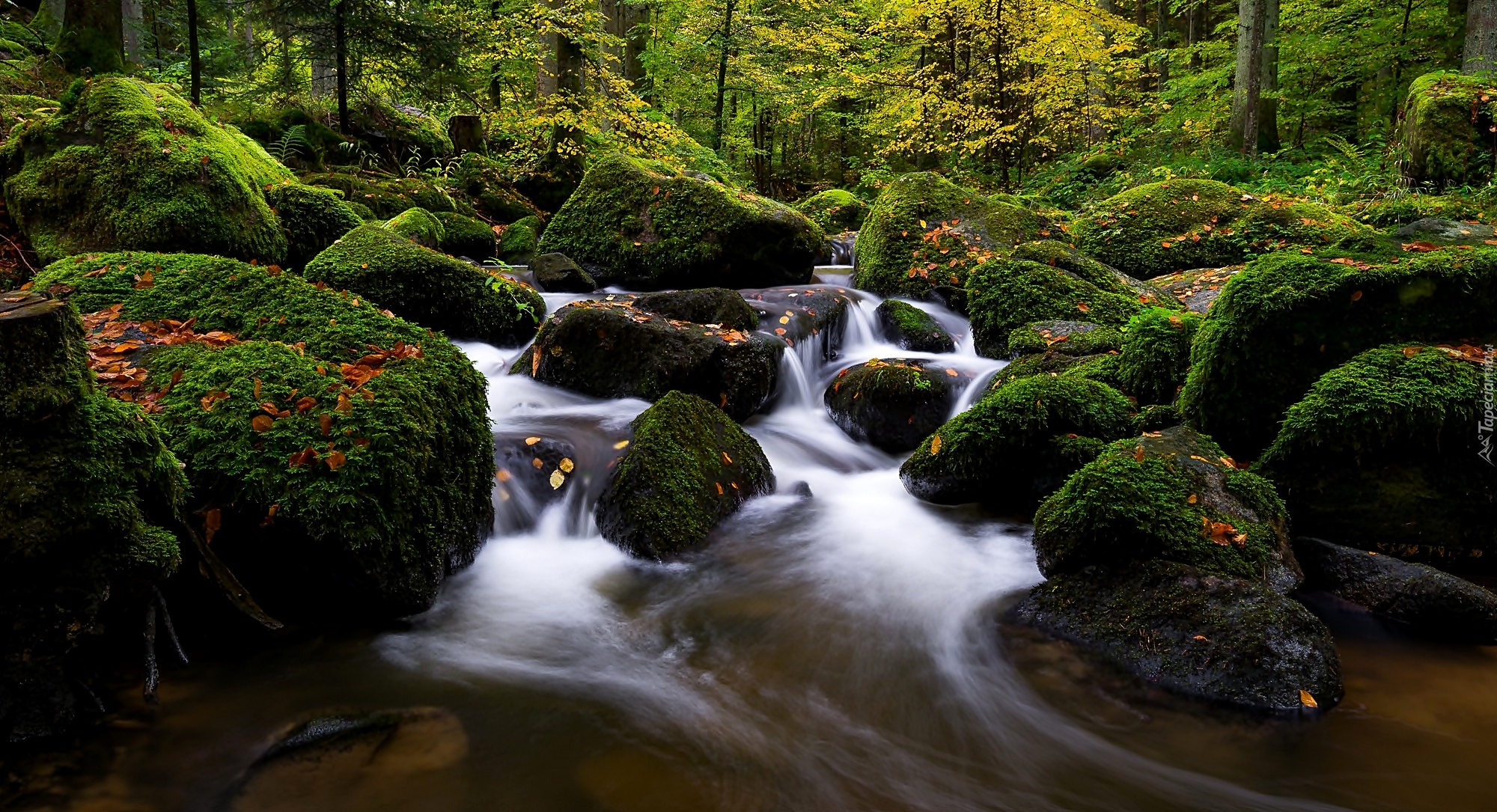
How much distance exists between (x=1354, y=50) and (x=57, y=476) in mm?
20100

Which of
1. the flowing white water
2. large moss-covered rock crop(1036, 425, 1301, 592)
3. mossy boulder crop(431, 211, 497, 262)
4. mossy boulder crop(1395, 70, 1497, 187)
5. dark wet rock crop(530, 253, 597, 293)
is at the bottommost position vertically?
the flowing white water

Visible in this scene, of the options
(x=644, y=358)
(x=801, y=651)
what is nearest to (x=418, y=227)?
(x=644, y=358)

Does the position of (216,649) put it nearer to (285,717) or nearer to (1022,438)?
(285,717)

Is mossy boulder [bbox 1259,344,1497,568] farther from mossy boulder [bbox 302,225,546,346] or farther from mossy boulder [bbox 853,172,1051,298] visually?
mossy boulder [bbox 302,225,546,346]

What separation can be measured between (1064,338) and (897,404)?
168 centimetres

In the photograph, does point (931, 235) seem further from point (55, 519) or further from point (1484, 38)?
point (1484, 38)

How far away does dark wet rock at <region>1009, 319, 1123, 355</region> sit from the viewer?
651 cm

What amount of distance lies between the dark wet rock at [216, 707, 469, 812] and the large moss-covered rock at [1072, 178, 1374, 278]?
30.7 feet

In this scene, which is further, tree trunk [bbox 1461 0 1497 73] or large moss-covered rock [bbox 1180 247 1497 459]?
tree trunk [bbox 1461 0 1497 73]

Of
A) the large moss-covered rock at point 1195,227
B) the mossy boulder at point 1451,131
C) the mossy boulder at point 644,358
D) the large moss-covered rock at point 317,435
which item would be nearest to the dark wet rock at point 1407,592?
the mossy boulder at point 644,358

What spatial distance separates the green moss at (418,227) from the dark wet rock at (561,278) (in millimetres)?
1130

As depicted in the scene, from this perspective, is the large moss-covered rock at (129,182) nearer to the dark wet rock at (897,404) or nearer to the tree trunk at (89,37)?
the tree trunk at (89,37)

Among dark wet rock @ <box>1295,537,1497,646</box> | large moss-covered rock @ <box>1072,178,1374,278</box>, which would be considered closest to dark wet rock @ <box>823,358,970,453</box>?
dark wet rock @ <box>1295,537,1497,646</box>

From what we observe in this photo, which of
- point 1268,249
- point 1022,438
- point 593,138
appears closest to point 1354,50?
point 1268,249
